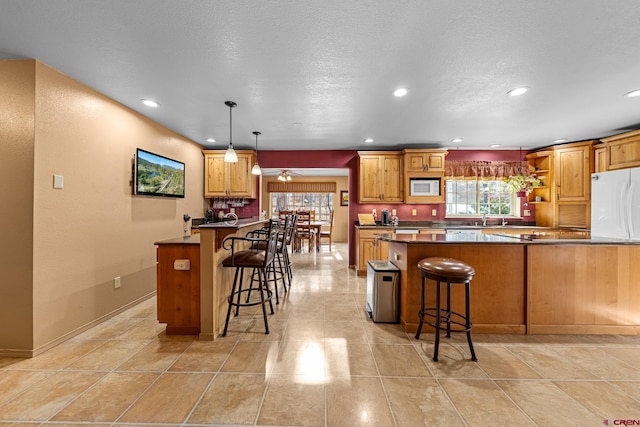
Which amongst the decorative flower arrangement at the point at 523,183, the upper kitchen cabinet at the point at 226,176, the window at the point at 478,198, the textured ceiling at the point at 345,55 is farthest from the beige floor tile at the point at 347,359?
the decorative flower arrangement at the point at 523,183

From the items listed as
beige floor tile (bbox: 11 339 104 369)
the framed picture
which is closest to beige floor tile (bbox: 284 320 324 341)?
beige floor tile (bbox: 11 339 104 369)

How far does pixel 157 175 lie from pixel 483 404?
4099 mm

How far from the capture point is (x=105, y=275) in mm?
2777

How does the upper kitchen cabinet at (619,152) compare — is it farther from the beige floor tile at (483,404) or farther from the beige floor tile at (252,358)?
the beige floor tile at (252,358)

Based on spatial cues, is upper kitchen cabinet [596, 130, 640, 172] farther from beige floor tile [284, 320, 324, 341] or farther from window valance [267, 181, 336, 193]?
window valance [267, 181, 336, 193]

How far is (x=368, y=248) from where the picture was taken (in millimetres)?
4676

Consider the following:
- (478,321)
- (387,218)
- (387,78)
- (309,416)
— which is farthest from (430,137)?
(309,416)

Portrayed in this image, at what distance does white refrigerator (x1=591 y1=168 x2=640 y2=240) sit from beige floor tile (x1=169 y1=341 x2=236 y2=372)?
15.4 feet

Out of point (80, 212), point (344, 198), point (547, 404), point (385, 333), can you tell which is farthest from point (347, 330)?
point (344, 198)

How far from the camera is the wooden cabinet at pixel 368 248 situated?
4641 mm

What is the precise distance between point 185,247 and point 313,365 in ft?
5.04

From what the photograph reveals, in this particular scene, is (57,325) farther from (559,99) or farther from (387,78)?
(559,99)

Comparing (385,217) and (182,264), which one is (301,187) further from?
(182,264)

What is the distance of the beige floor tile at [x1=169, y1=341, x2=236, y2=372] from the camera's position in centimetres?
192
